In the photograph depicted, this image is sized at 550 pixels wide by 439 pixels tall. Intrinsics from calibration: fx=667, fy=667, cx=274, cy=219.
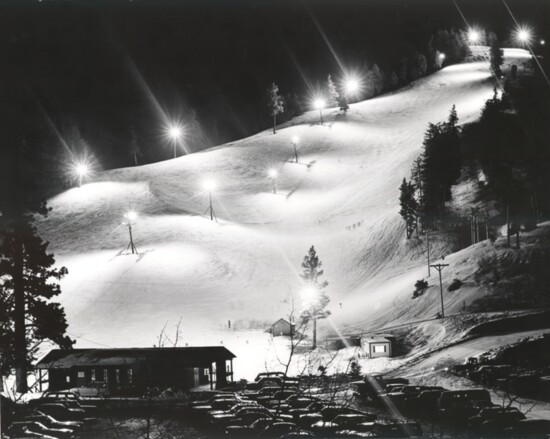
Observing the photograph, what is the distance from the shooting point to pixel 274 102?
182ft

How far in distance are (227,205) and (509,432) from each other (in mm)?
15939

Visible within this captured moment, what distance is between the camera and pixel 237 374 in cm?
1241

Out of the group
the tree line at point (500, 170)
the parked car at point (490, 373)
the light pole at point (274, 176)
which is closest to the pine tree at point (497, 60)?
the light pole at point (274, 176)

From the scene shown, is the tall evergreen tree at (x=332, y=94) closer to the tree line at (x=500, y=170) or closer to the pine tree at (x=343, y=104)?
the pine tree at (x=343, y=104)

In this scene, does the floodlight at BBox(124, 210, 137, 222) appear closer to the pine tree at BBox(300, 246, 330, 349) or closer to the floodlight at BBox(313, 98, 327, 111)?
the pine tree at BBox(300, 246, 330, 349)

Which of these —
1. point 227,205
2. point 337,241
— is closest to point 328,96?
point 227,205

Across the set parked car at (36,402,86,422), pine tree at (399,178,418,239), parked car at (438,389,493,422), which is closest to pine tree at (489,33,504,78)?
pine tree at (399,178,418,239)

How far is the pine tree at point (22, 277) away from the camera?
11180 millimetres

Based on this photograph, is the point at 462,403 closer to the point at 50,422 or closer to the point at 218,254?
the point at 50,422

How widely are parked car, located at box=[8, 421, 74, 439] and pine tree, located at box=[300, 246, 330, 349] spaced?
4967 millimetres

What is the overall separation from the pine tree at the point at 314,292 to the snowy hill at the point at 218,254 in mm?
279

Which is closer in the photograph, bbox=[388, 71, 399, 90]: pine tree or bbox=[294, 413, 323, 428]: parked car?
bbox=[294, 413, 323, 428]: parked car

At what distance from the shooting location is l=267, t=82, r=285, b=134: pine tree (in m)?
55.5

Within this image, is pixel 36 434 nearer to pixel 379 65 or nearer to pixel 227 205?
pixel 227 205
